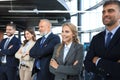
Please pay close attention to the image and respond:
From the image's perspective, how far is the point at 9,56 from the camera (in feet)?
19.5

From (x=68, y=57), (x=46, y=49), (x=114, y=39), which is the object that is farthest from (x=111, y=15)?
(x=46, y=49)

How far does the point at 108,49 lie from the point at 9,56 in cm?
344

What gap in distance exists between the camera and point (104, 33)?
312 cm

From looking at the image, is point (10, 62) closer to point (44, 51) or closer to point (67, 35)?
point (44, 51)

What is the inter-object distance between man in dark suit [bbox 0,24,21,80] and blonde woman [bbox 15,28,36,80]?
0.19 m

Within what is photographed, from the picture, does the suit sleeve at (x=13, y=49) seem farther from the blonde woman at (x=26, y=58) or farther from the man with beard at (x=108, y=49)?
the man with beard at (x=108, y=49)

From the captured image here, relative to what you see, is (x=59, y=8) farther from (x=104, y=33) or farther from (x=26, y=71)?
(x=104, y=33)

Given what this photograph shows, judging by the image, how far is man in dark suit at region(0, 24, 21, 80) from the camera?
5.83 metres

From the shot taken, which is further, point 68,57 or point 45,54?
point 45,54

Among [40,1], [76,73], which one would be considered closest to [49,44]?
[76,73]

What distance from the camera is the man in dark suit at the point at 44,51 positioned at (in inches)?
185

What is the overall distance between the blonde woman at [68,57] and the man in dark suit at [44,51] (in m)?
0.54

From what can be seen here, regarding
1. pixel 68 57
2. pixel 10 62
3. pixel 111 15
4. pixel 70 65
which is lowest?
pixel 10 62

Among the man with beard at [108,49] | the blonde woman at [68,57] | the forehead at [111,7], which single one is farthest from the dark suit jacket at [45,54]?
the forehead at [111,7]
